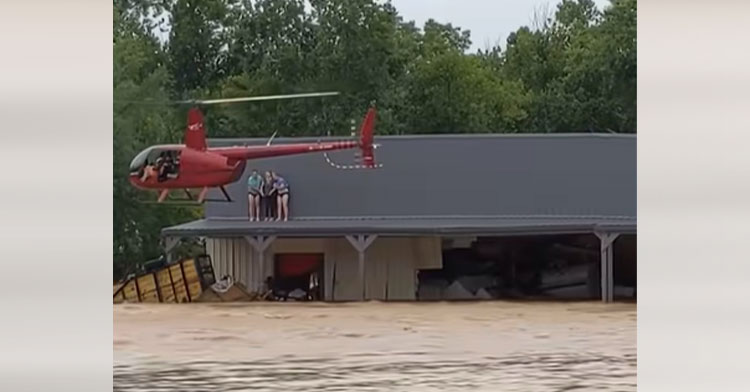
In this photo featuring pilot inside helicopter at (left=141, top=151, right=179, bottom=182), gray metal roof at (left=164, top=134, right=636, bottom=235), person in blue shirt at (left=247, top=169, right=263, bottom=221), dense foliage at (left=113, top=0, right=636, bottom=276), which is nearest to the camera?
pilot inside helicopter at (left=141, top=151, right=179, bottom=182)

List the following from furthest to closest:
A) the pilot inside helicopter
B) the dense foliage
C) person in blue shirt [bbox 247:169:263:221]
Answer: person in blue shirt [bbox 247:169:263:221] → the dense foliage → the pilot inside helicopter

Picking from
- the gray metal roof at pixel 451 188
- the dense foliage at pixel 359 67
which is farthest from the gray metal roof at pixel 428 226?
the dense foliage at pixel 359 67

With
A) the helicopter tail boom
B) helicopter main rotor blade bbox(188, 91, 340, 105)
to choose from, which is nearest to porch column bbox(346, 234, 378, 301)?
helicopter main rotor blade bbox(188, 91, 340, 105)

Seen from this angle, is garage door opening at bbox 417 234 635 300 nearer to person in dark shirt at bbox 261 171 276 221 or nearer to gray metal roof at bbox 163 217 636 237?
gray metal roof at bbox 163 217 636 237

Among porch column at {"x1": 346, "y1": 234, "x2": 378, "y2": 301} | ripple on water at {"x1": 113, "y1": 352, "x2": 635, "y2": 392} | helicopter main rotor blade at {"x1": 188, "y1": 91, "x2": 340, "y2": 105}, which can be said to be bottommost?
ripple on water at {"x1": 113, "y1": 352, "x2": 635, "y2": 392}

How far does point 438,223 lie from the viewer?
564cm

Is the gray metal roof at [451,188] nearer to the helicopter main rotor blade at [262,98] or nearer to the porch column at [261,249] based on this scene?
the porch column at [261,249]

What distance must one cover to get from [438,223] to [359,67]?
0.98m

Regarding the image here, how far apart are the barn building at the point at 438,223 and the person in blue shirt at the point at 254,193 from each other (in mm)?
39

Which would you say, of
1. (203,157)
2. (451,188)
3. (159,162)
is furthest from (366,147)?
(159,162)

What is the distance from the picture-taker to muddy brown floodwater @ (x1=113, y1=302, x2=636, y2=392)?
518 cm

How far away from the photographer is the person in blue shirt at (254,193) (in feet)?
18.4

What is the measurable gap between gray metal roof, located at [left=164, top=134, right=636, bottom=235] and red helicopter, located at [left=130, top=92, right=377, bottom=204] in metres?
0.06
